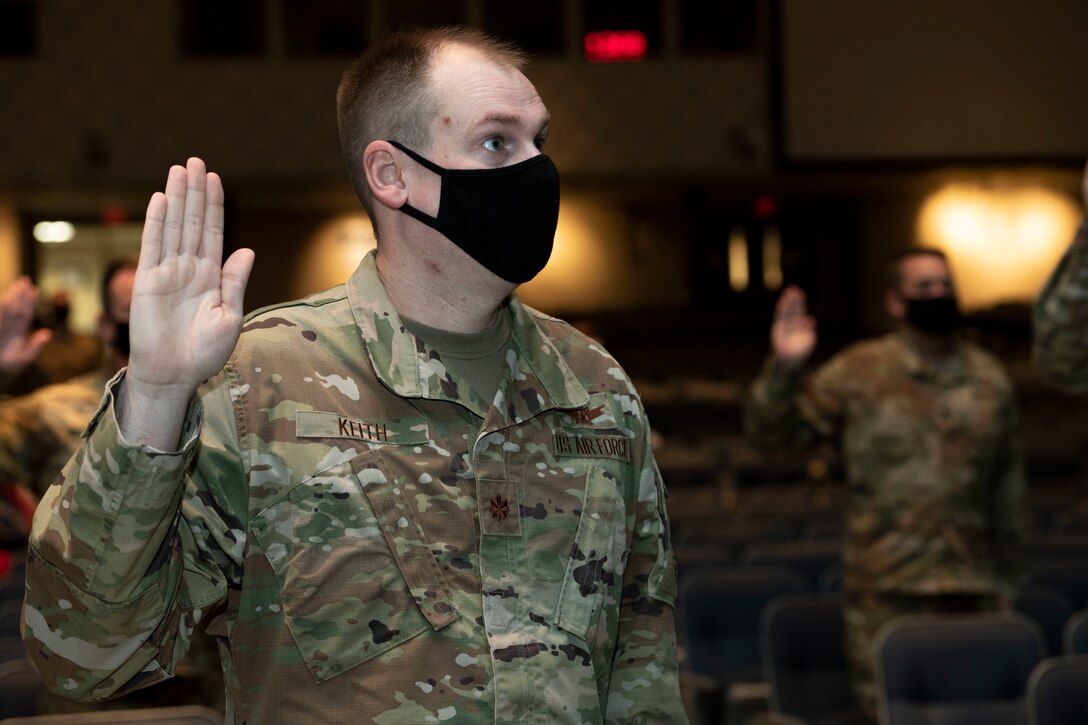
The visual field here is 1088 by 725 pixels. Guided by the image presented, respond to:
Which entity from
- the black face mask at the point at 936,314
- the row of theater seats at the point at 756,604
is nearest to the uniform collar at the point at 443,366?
the row of theater seats at the point at 756,604

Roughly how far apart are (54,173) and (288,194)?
7.93ft

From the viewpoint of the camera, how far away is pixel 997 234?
16203 millimetres

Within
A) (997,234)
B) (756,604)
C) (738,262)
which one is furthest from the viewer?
(738,262)

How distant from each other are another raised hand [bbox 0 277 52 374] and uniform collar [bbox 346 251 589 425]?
168 centimetres

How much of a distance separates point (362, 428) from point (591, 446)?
0.96 feet

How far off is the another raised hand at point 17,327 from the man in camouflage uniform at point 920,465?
1970 millimetres

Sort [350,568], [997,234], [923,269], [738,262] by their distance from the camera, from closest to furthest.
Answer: [350,568] → [923,269] → [997,234] → [738,262]

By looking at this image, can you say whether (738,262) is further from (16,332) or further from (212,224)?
(212,224)

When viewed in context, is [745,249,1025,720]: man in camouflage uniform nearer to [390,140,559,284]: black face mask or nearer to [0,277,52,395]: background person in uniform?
[0,277,52,395]: background person in uniform

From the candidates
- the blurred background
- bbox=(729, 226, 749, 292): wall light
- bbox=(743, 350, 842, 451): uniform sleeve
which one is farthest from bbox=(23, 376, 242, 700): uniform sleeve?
bbox=(729, 226, 749, 292): wall light

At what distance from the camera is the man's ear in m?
1.61

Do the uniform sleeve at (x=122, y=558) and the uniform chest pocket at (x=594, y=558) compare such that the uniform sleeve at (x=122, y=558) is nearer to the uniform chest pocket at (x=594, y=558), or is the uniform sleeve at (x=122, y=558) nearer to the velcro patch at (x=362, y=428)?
the velcro patch at (x=362, y=428)

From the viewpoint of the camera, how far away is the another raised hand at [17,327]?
121 inches

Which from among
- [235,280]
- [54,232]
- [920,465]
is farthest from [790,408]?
[54,232]
